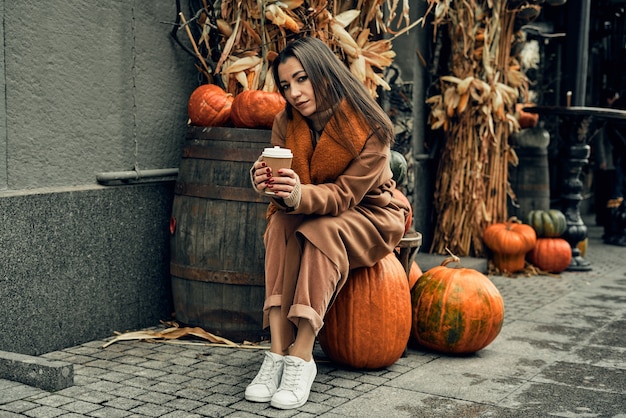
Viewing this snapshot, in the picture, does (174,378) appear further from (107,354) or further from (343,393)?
(343,393)

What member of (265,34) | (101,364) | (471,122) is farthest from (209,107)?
(471,122)

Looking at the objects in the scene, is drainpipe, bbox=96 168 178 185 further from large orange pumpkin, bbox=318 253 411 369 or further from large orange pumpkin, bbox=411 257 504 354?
large orange pumpkin, bbox=411 257 504 354

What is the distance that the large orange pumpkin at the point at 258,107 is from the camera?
4.62 meters

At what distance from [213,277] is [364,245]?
42.5 inches

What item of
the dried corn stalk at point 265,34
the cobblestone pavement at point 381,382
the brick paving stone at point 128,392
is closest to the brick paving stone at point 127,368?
the cobblestone pavement at point 381,382

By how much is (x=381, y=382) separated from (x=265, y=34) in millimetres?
2241

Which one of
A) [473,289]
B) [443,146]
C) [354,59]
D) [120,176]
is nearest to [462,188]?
[443,146]

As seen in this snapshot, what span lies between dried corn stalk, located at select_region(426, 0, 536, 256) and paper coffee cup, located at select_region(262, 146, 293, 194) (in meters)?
4.02

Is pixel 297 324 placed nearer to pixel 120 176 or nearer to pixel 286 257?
pixel 286 257

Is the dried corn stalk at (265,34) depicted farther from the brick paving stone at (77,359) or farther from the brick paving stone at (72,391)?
the brick paving stone at (72,391)

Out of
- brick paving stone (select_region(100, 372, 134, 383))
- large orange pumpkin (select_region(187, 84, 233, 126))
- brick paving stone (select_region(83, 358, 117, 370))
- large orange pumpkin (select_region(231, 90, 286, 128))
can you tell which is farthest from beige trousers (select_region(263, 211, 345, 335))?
large orange pumpkin (select_region(187, 84, 233, 126))

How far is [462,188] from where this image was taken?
7312 millimetres

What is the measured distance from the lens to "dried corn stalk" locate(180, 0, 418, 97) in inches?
193

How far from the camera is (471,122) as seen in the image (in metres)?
7.29
